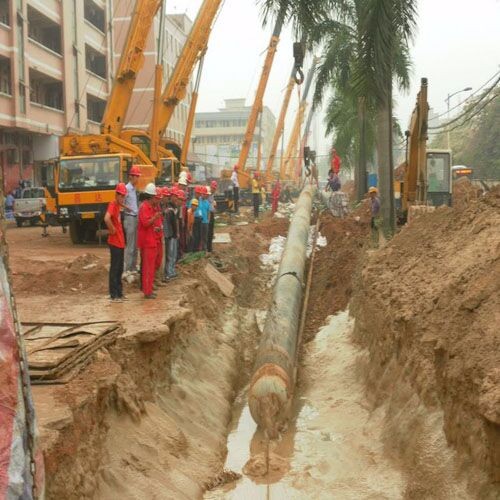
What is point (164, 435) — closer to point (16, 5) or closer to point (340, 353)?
point (340, 353)

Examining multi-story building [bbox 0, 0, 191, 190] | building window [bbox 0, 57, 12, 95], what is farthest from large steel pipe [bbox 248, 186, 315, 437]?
building window [bbox 0, 57, 12, 95]

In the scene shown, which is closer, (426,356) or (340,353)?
(426,356)

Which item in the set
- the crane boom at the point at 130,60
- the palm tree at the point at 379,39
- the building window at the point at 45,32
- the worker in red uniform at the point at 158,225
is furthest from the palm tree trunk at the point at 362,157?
the building window at the point at 45,32

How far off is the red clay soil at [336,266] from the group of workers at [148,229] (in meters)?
3.19

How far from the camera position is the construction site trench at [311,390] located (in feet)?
17.2

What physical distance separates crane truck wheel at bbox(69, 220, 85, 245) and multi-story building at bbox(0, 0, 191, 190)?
292 inches

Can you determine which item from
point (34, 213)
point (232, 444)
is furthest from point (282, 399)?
point (34, 213)

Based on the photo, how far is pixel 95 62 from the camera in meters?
39.4

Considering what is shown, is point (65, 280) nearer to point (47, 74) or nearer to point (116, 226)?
point (116, 226)

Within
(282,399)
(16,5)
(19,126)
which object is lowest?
(282,399)

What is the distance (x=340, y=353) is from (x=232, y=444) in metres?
3.35

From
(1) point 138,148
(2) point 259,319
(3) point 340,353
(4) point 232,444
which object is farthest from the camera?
(1) point 138,148

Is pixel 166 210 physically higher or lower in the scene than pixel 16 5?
lower

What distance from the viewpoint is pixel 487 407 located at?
4.67m
